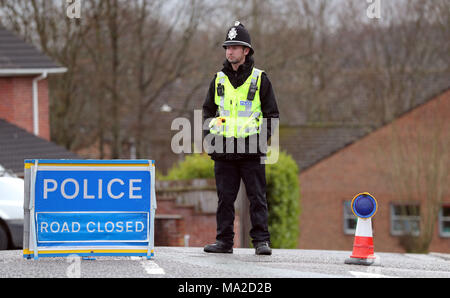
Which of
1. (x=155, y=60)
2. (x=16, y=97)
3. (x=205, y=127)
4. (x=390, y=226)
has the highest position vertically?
(x=155, y=60)

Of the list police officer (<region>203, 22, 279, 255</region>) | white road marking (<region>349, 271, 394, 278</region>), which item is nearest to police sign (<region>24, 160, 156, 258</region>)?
police officer (<region>203, 22, 279, 255</region>)

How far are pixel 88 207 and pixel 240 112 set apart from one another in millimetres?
1782

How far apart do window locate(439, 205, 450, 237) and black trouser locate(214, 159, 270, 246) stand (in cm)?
2699

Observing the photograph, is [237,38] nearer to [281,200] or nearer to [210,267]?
[210,267]

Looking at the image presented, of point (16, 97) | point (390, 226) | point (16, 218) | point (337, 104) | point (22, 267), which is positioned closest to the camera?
point (22, 267)

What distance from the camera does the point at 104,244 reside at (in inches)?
342

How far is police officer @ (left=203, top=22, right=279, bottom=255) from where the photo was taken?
8.91 meters

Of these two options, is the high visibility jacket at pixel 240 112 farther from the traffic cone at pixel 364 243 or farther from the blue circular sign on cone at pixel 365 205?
the traffic cone at pixel 364 243

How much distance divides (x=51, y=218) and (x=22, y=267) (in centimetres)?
70

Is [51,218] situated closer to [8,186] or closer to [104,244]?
[104,244]

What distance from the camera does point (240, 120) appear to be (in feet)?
29.2

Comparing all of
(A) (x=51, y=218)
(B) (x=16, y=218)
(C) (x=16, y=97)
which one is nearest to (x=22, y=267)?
(A) (x=51, y=218)

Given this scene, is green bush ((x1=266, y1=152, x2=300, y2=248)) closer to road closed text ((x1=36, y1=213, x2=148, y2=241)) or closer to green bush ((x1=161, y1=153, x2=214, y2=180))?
green bush ((x1=161, y1=153, x2=214, y2=180))

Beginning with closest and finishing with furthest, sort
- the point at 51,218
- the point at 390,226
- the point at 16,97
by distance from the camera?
the point at 51,218
the point at 16,97
the point at 390,226
